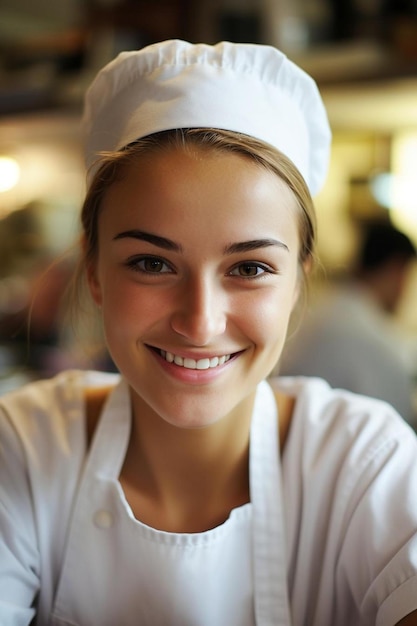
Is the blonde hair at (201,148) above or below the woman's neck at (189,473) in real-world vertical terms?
above

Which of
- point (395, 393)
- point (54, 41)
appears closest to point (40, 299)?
point (54, 41)

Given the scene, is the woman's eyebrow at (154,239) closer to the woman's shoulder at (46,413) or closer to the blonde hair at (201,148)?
the blonde hair at (201,148)

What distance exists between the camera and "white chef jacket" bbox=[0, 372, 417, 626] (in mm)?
955

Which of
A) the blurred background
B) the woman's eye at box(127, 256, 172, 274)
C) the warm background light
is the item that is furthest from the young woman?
the warm background light

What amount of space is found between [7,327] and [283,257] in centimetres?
257

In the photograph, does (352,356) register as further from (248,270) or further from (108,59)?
(108,59)

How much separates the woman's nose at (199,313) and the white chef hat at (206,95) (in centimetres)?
21

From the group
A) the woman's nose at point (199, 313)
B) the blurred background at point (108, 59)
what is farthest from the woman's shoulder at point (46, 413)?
the blurred background at point (108, 59)

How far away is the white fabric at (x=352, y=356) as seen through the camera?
2211 mm

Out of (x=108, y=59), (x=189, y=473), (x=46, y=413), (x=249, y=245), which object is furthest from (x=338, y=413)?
(x=108, y=59)

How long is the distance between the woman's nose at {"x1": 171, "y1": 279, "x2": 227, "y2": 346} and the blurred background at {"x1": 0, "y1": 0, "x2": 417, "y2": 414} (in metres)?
1.28

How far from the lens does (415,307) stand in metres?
3.36

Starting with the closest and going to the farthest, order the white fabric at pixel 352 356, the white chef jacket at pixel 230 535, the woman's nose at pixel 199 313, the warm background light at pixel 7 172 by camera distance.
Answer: the woman's nose at pixel 199 313
the white chef jacket at pixel 230 535
the white fabric at pixel 352 356
the warm background light at pixel 7 172

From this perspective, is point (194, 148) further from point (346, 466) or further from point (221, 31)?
point (221, 31)
